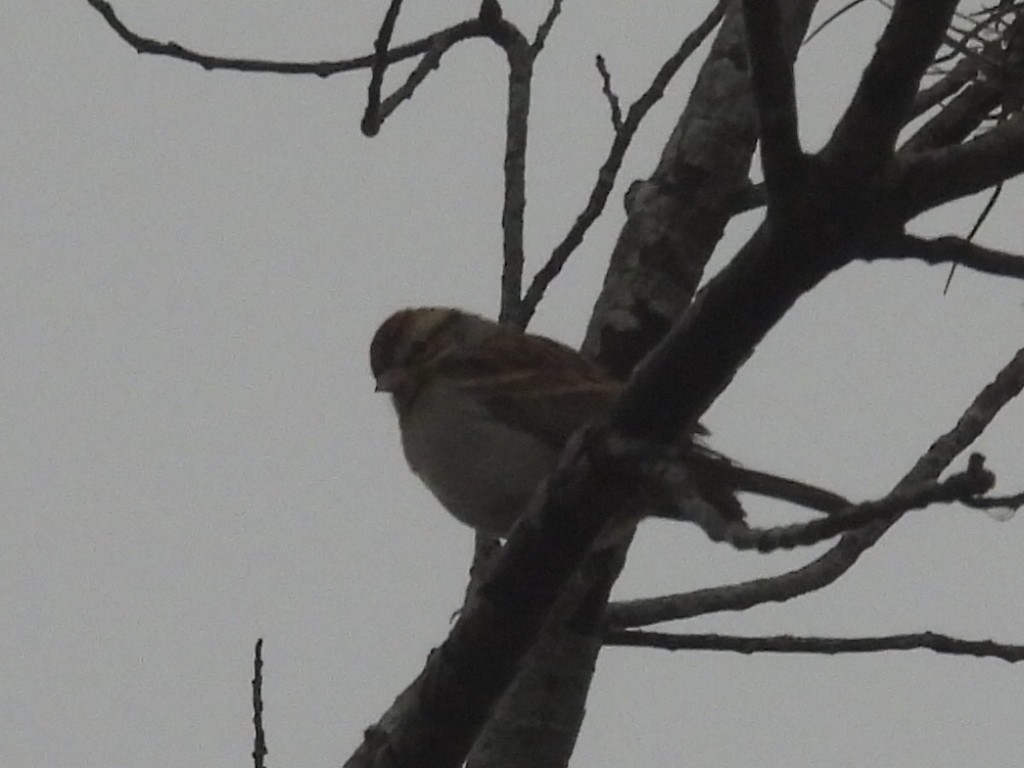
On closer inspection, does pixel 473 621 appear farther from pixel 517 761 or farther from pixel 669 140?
pixel 669 140

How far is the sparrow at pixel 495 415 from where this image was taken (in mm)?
4445

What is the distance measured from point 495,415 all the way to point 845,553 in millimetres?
1510

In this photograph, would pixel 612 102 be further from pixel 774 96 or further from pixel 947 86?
pixel 774 96

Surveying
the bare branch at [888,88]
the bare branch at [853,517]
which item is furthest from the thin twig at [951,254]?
the bare branch at [853,517]

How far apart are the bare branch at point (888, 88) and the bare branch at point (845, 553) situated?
3.93 ft

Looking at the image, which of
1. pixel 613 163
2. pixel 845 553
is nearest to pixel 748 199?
pixel 613 163

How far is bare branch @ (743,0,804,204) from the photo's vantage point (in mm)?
2188

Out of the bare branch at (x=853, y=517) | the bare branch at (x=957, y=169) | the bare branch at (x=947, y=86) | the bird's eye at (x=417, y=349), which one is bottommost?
the bare branch at (x=853, y=517)

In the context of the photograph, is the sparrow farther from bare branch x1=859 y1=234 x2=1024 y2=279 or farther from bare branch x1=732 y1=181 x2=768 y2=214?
bare branch x1=859 y1=234 x2=1024 y2=279

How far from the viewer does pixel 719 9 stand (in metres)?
4.82

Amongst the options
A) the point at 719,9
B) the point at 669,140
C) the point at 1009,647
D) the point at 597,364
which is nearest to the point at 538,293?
the point at 597,364

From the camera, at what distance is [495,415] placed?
15.4 ft

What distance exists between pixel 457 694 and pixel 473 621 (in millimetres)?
143

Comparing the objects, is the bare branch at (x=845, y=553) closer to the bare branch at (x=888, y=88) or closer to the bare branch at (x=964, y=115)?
the bare branch at (x=964, y=115)
